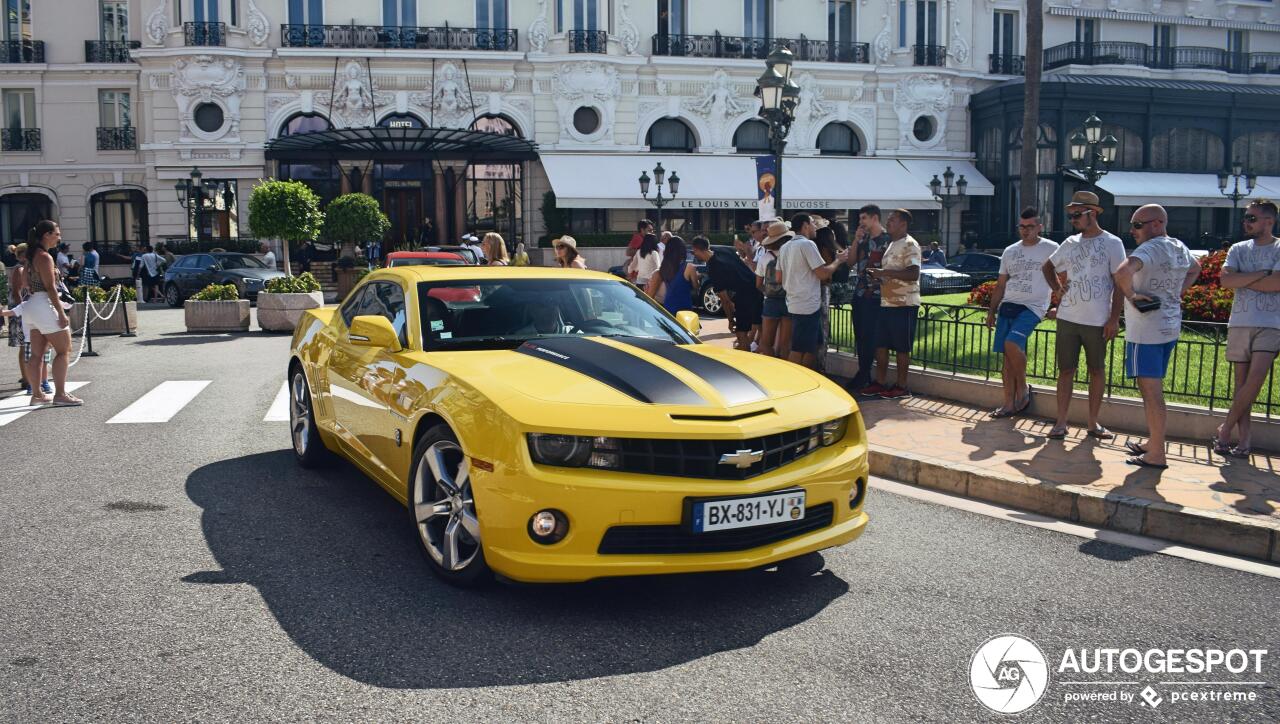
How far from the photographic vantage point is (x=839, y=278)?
36.4 ft

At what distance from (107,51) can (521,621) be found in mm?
40396

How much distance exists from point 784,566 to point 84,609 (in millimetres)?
3156

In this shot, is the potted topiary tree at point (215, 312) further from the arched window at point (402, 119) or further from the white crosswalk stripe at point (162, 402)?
the arched window at point (402, 119)

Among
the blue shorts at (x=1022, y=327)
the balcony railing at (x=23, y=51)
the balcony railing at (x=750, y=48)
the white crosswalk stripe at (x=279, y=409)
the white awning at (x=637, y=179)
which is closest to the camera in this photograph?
Result: the blue shorts at (x=1022, y=327)

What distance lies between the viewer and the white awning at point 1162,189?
36406 millimetres

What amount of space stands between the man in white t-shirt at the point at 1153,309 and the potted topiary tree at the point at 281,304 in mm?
14853

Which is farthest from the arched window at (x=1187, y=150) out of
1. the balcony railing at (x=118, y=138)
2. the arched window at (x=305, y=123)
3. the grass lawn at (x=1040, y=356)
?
the balcony railing at (x=118, y=138)

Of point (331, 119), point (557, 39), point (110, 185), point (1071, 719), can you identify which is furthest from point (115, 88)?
point (1071, 719)

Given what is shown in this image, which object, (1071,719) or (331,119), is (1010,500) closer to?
(1071,719)

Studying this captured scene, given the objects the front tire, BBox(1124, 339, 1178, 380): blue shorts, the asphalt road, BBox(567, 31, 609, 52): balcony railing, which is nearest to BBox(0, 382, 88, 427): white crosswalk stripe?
the asphalt road

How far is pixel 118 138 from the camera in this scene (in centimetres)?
3812

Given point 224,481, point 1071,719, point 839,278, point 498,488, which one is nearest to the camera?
point 1071,719

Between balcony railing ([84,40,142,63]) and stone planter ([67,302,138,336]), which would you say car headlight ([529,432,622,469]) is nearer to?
stone planter ([67,302,138,336])

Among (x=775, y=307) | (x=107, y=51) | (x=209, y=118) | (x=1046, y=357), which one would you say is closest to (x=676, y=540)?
(x=1046, y=357)
